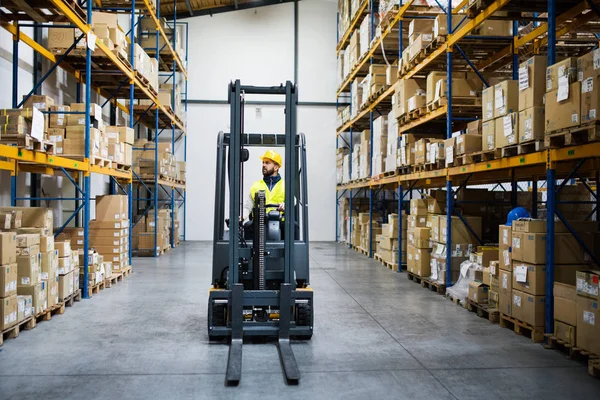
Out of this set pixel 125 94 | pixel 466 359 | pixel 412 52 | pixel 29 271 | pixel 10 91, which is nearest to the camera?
pixel 466 359

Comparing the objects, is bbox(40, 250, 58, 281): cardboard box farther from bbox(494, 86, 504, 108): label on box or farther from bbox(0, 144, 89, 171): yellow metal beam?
bbox(494, 86, 504, 108): label on box

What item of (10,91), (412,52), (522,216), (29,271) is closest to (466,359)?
(522,216)

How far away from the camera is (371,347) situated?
5.34 meters

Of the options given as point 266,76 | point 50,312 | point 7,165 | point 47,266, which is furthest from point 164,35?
point 50,312

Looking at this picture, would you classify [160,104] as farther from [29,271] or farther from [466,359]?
[466,359]

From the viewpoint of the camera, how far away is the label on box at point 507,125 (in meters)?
6.11

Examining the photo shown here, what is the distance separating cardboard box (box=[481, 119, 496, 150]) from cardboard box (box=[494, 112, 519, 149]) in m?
0.08

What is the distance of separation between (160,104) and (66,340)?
9484mm

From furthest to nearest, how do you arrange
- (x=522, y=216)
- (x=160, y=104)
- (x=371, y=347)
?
(x=160, y=104), (x=522, y=216), (x=371, y=347)

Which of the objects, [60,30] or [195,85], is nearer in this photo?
[60,30]

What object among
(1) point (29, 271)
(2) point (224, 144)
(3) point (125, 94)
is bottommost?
(1) point (29, 271)

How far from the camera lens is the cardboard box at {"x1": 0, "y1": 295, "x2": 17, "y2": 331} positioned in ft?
17.1

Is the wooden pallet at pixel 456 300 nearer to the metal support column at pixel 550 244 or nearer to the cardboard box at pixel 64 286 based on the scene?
the metal support column at pixel 550 244

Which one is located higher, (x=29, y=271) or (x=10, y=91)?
(x=10, y=91)
